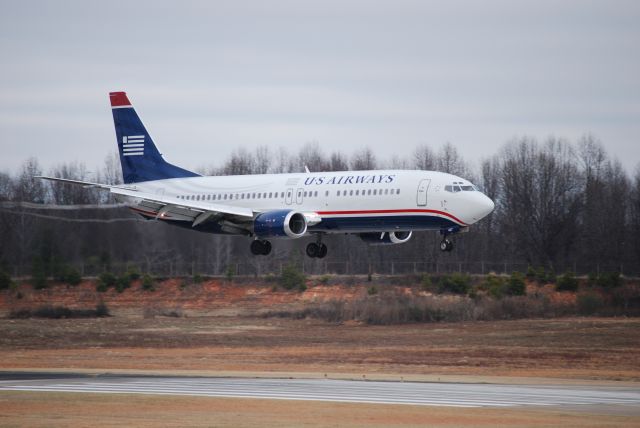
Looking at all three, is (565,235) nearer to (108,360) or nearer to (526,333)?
(526,333)

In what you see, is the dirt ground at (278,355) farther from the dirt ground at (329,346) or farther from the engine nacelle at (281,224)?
the engine nacelle at (281,224)

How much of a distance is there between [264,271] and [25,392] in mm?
50040

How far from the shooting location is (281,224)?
205 ft

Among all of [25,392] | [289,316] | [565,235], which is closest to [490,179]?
[565,235]

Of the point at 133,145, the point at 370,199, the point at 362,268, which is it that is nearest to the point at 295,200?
the point at 370,199

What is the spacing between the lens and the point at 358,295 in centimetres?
8606

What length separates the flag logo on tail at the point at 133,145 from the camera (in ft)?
241

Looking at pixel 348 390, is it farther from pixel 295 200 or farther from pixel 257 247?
pixel 257 247

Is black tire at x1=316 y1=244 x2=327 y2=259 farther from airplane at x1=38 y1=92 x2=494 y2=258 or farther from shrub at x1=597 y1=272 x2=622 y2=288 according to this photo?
shrub at x1=597 y1=272 x2=622 y2=288

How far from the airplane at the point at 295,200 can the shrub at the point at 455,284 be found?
21.5 metres

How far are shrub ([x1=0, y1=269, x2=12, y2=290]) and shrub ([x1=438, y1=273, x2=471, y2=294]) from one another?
2838 centimetres

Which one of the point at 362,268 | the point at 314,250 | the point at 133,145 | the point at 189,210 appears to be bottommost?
the point at 362,268


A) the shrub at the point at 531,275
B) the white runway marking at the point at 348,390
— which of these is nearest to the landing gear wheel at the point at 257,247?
the white runway marking at the point at 348,390

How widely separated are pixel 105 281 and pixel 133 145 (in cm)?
1386
